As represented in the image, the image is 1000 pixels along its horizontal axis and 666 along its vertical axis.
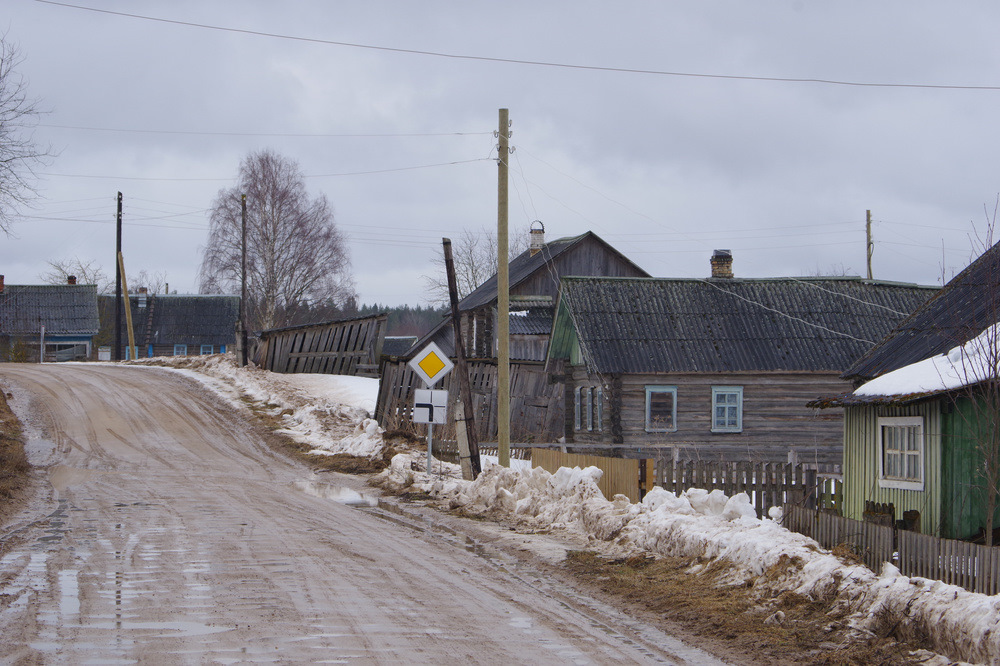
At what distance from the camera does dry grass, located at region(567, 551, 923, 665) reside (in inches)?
309

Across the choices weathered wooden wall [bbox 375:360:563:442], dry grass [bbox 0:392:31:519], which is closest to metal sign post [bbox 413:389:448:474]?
weathered wooden wall [bbox 375:360:563:442]

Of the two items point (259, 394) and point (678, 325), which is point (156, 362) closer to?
point (259, 394)

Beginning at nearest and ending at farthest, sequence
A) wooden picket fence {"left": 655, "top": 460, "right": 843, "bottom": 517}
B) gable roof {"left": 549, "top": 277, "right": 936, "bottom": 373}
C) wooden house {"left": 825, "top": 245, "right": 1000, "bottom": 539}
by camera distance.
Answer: wooden house {"left": 825, "top": 245, "right": 1000, "bottom": 539}
wooden picket fence {"left": 655, "top": 460, "right": 843, "bottom": 517}
gable roof {"left": 549, "top": 277, "right": 936, "bottom": 373}

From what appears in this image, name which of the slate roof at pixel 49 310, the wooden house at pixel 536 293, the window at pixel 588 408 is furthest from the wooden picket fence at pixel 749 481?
the slate roof at pixel 49 310

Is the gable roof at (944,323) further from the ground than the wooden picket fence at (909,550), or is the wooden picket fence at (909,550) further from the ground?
the gable roof at (944,323)

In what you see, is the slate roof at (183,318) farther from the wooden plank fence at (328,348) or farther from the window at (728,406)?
the window at (728,406)

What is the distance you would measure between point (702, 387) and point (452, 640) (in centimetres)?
2090

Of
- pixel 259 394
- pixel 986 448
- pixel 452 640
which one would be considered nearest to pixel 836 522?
pixel 986 448

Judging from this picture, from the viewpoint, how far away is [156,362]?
4241 centimetres

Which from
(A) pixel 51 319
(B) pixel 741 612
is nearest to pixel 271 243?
(A) pixel 51 319

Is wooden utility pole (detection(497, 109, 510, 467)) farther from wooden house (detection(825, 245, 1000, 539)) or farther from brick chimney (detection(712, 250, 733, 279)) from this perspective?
brick chimney (detection(712, 250, 733, 279))

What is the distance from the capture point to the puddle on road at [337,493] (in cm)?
1761

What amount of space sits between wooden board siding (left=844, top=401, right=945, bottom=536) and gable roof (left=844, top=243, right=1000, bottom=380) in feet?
2.69

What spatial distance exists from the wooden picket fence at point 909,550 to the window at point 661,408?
15.9m
